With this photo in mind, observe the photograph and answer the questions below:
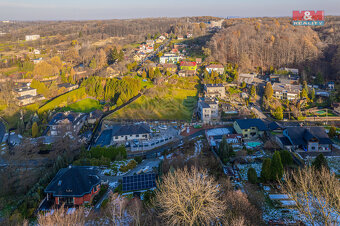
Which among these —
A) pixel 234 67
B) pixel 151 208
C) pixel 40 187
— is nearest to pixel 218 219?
pixel 151 208

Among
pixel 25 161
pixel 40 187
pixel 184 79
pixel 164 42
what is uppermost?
pixel 164 42

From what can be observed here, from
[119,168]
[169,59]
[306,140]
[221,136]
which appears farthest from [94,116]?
[306,140]

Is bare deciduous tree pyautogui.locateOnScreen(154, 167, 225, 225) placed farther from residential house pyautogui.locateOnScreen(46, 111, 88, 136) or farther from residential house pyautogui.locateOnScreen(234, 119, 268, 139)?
residential house pyautogui.locateOnScreen(46, 111, 88, 136)

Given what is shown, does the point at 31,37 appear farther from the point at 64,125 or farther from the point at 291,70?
the point at 291,70

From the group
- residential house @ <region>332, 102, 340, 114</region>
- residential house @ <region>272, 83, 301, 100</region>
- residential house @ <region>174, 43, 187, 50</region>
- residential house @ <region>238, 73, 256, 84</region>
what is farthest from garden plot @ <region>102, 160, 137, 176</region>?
residential house @ <region>174, 43, 187, 50</region>

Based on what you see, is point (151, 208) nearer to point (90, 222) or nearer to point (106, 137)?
point (90, 222)

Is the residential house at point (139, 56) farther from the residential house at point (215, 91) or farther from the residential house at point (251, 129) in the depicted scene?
the residential house at point (251, 129)
